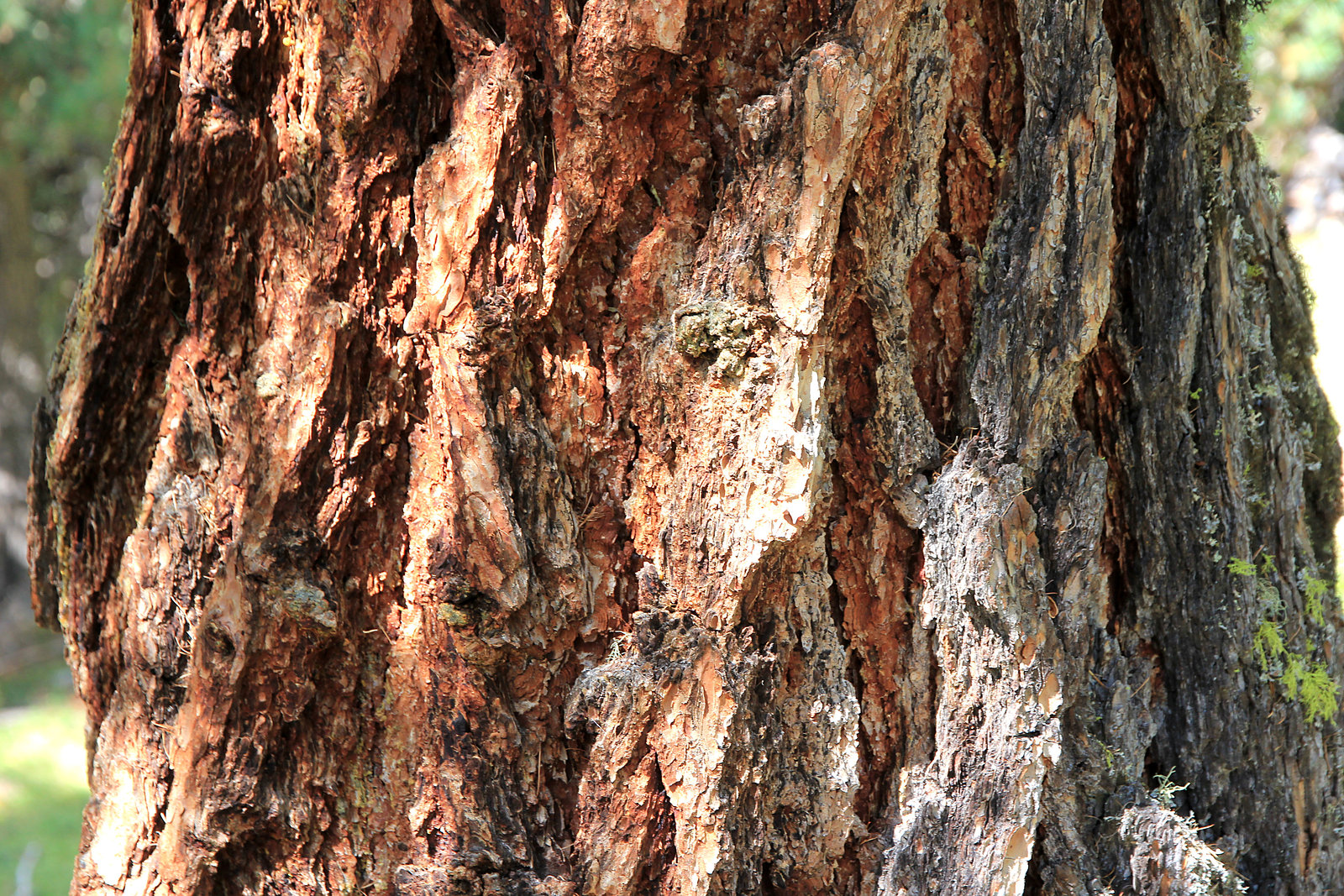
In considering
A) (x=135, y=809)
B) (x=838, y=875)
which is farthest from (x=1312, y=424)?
(x=135, y=809)

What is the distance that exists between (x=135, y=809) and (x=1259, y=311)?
4.38 ft

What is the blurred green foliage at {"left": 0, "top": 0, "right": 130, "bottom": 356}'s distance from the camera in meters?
5.02

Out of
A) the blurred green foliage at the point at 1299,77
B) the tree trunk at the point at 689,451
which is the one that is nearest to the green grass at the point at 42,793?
the tree trunk at the point at 689,451

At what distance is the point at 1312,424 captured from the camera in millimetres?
1182

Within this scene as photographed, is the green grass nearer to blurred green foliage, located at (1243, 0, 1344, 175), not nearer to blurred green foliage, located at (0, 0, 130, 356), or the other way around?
blurred green foliage, located at (0, 0, 130, 356)

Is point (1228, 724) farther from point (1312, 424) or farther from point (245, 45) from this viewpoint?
point (245, 45)

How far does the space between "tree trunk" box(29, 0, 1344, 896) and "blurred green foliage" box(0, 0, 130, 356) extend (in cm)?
372

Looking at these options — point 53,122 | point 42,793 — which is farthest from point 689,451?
point 53,122

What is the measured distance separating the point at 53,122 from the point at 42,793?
3437 mm

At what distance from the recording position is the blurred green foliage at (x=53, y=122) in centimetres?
502

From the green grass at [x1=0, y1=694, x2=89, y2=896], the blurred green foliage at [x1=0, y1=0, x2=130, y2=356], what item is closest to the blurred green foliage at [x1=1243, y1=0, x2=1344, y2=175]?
the blurred green foliage at [x1=0, y1=0, x2=130, y2=356]

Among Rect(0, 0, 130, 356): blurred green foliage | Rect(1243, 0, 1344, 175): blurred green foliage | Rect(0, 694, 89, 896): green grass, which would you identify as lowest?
Rect(0, 694, 89, 896): green grass

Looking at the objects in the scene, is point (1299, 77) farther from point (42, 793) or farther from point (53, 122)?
point (42, 793)

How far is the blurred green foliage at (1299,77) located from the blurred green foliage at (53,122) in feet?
24.1
